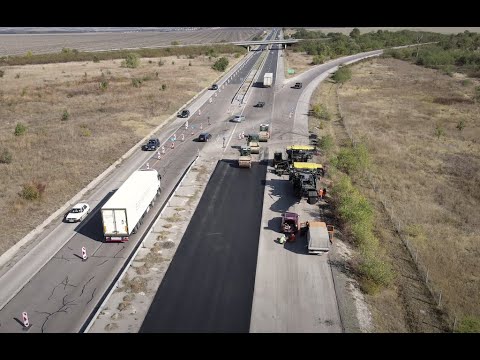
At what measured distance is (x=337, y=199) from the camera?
34.9m

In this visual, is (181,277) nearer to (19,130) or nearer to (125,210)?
(125,210)

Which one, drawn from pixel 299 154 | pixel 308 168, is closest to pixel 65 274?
pixel 308 168

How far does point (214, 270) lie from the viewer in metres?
25.0

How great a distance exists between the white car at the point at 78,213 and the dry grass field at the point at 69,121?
2.58 meters

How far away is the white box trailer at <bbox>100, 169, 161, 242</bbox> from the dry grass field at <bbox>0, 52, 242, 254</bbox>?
7127 millimetres

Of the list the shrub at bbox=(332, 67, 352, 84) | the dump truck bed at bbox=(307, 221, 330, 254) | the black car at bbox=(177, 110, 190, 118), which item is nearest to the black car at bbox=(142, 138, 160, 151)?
the black car at bbox=(177, 110, 190, 118)

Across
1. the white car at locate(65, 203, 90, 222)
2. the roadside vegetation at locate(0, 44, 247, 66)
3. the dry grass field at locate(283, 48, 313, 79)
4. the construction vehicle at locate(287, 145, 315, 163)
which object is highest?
the roadside vegetation at locate(0, 44, 247, 66)

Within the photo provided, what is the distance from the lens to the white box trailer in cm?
2712

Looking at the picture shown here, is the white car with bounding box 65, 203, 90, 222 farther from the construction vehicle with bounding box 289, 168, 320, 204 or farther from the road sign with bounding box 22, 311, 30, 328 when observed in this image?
the construction vehicle with bounding box 289, 168, 320, 204
